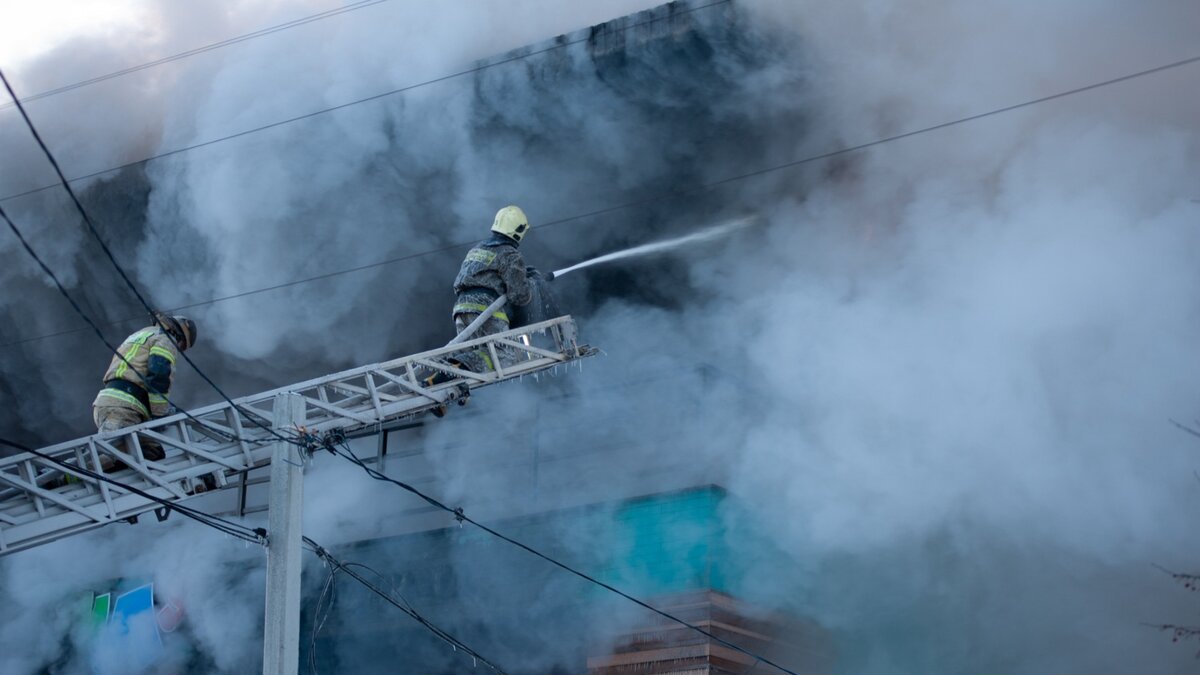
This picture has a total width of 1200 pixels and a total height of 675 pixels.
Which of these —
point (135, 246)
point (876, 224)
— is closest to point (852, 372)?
point (876, 224)

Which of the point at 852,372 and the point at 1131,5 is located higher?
the point at 1131,5

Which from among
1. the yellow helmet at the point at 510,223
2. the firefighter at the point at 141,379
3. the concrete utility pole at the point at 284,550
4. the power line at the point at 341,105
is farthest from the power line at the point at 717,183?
the concrete utility pole at the point at 284,550

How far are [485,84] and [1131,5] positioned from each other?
5.75m

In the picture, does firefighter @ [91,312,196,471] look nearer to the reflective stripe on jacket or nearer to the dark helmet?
the dark helmet

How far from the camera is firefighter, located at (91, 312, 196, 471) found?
926cm

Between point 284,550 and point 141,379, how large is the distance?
1.97 meters

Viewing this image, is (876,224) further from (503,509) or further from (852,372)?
(503,509)

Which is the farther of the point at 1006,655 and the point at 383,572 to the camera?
the point at 383,572

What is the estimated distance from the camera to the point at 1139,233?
1067 cm

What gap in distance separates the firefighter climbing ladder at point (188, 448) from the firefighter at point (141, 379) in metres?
0.26

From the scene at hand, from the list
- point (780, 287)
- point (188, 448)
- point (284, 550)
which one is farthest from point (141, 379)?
point (780, 287)

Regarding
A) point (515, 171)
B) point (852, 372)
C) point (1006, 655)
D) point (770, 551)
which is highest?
point (515, 171)

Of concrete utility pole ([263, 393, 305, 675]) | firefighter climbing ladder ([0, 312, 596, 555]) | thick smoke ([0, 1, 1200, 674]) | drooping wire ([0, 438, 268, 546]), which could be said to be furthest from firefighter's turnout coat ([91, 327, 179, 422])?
thick smoke ([0, 1, 1200, 674])

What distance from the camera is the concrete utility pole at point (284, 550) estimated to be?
7805mm
